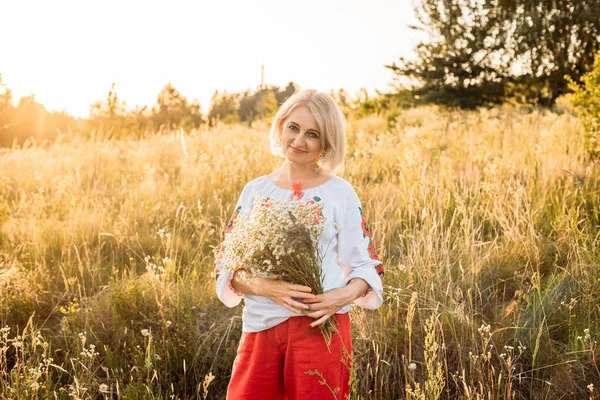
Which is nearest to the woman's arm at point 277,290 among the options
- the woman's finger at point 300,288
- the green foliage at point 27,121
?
the woman's finger at point 300,288

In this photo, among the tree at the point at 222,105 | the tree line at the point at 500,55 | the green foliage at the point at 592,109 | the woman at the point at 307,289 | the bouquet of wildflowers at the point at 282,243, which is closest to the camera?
the bouquet of wildflowers at the point at 282,243

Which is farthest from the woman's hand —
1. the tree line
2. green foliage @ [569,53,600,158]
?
the tree line

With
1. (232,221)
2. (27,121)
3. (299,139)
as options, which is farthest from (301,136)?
(27,121)

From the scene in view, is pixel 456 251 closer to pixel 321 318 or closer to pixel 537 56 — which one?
pixel 321 318

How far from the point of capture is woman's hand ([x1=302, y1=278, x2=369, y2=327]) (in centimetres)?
196

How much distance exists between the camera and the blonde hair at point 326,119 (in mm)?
2205

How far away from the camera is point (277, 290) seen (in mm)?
1982

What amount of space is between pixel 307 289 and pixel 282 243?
0.74ft

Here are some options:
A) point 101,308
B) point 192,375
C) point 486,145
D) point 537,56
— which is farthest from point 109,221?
point 537,56

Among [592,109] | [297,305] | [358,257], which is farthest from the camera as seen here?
[592,109]

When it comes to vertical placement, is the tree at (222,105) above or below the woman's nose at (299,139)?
above

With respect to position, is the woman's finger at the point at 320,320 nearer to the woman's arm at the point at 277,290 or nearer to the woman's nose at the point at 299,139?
the woman's arm at the point at 277,290

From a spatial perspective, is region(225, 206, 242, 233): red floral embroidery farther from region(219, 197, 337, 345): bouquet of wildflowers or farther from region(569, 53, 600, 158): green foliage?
region(569, 53, 600, 158): green foliage

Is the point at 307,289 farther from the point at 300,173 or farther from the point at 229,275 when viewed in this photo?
the point at 300,173
